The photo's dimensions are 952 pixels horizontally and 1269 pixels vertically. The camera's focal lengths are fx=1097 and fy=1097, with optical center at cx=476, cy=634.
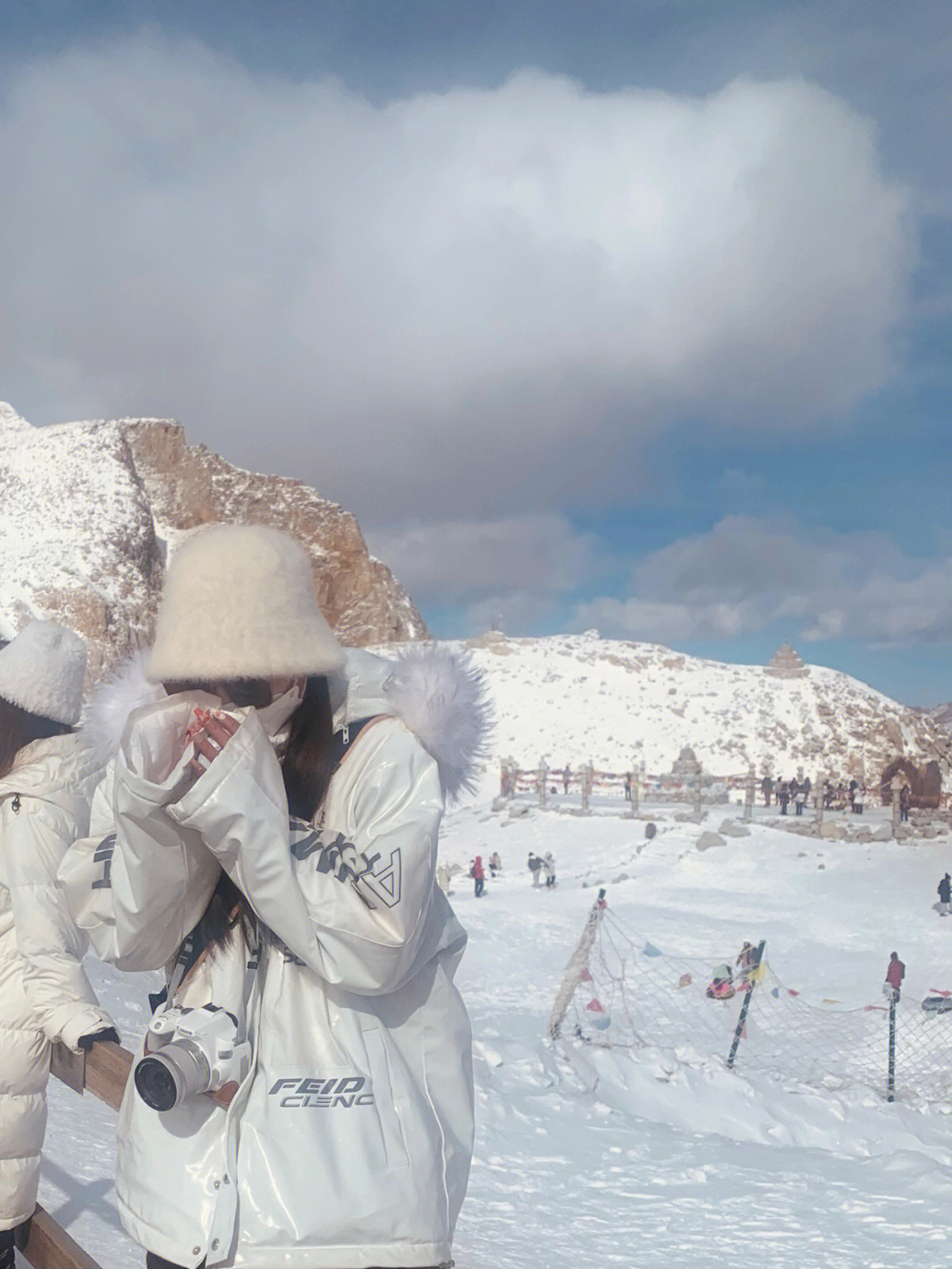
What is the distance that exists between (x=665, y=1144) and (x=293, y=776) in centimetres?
589

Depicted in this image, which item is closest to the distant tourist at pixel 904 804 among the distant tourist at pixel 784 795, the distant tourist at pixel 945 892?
the distant tourist at pixel 784 795

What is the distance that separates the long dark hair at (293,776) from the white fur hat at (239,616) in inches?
2.0

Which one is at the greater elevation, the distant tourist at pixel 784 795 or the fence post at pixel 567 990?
the distant tourist at pixel 784 795

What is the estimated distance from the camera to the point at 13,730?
2627 mm

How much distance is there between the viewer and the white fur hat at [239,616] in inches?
64.0

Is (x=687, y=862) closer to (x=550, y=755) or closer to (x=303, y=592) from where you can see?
(x=550, y=755)

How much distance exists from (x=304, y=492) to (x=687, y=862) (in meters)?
46.8

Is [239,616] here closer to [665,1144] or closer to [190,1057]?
[190,1057]

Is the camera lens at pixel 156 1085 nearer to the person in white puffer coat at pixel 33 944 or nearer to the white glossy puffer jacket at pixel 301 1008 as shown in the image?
the white glossy puffer jacket at pixel 301 1008

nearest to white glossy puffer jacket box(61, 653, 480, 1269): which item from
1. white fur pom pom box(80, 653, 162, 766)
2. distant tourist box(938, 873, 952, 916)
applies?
white fur pom pom box(80, 653, 162, 766)

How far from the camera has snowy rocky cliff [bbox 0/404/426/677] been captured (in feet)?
130

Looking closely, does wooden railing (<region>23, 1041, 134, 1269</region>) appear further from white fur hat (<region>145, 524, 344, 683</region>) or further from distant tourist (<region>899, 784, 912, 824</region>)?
distant tourist (<region>899, 784, 912, 824</region>)

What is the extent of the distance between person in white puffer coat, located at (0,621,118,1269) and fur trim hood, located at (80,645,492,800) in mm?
608

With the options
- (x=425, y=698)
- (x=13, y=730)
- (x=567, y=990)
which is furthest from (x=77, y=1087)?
(x=567, y=990)
